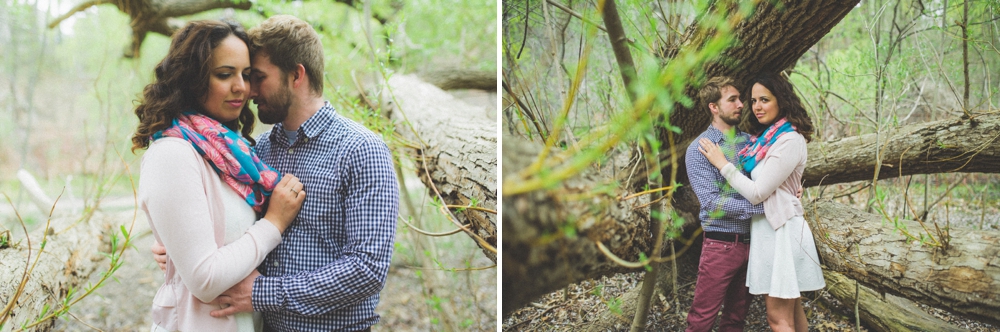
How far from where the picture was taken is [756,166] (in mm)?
1375

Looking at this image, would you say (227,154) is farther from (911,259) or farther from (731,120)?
(911,259)

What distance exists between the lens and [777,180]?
4.39 ft

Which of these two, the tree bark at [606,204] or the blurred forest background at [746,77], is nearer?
the tree bark at [606,204]

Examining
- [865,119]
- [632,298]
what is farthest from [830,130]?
[632,298]

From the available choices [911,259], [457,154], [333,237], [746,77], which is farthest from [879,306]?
[333,237]

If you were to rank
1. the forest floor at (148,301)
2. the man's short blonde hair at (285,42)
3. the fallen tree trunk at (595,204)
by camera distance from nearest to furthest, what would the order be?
the fallen tree trunk at (595,204)
the man's short blonde hair at (285,42)
the forest floor at (148,301)

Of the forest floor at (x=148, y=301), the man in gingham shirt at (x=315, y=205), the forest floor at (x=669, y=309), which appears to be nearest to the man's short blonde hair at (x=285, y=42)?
the man in gingham shirt at (x=315, y=205)

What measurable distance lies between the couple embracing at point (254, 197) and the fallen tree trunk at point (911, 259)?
1.25 meters

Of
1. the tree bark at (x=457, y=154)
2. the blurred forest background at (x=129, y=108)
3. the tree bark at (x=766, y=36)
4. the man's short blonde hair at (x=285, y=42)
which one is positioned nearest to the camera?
the man's short blonde hair at (x=285, y=42)

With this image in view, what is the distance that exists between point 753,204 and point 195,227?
1.35 meters

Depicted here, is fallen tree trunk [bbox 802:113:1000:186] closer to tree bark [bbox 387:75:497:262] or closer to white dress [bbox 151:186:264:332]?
tree bark [bbox 387:75:497:262]

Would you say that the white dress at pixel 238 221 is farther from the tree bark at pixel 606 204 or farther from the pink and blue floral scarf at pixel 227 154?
the tree bark at pixel 606 204

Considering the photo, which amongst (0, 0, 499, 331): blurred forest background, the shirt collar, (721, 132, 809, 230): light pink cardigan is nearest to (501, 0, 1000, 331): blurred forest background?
(721, 132, 809, 230): light pink cardigan

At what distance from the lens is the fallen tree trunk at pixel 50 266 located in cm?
165
